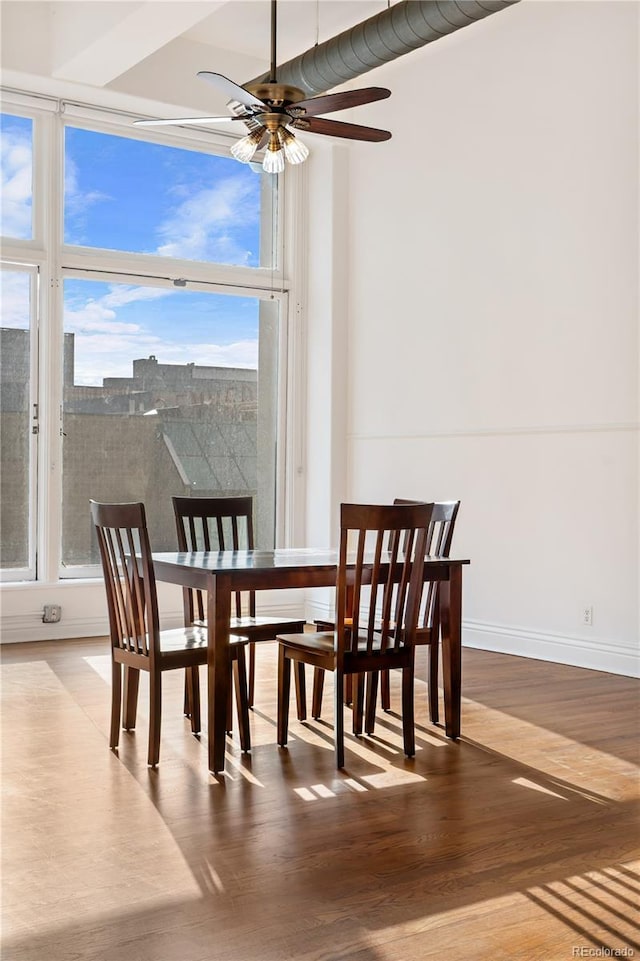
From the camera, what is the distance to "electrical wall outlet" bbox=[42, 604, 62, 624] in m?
6.55

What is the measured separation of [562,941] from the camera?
2.33 meters

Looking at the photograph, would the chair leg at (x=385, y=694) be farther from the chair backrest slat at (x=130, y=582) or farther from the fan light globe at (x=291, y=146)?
the fan light globe at (x=291, y=146)

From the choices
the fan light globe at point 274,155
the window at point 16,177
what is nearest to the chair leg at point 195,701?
the fan light globe at point 274,155

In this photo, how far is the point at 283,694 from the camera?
393cm

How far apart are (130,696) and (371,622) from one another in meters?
1.08

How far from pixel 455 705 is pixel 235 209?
4.72 m

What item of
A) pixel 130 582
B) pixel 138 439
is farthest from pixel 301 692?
pixel 138 439

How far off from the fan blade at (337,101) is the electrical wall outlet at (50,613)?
3872mm

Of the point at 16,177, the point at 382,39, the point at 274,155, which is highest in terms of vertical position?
the point at 382,39

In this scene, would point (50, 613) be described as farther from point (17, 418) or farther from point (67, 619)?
point (17, 418)

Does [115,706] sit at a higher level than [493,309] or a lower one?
lower

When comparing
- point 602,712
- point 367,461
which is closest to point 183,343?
point 367,461

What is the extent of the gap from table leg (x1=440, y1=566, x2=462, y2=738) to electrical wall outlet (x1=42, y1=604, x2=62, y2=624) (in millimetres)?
3252

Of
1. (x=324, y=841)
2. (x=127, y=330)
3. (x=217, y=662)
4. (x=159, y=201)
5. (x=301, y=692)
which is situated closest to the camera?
(x=324, y=841)
